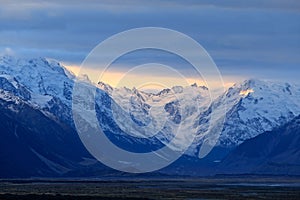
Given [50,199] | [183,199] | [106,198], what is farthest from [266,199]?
[50,199]

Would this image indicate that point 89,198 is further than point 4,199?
Yes

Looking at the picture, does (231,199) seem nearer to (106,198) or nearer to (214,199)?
(214,199)

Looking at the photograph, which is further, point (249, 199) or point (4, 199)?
point (249, 199)

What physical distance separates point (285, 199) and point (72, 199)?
44.4 metres

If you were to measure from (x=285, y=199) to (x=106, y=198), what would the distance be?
3615 cm

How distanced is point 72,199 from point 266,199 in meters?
41.9

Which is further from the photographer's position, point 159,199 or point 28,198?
point 159,199

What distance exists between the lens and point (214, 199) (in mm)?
193375

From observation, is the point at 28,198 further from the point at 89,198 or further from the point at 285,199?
the point at 285,199

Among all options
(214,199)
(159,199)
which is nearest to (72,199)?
(159,199)

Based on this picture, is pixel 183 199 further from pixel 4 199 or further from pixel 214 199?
pixel 4 199

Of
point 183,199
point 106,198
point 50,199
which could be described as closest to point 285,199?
point 183,199

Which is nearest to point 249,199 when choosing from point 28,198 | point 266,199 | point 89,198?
point 266,199

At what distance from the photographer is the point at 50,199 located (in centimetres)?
17162
